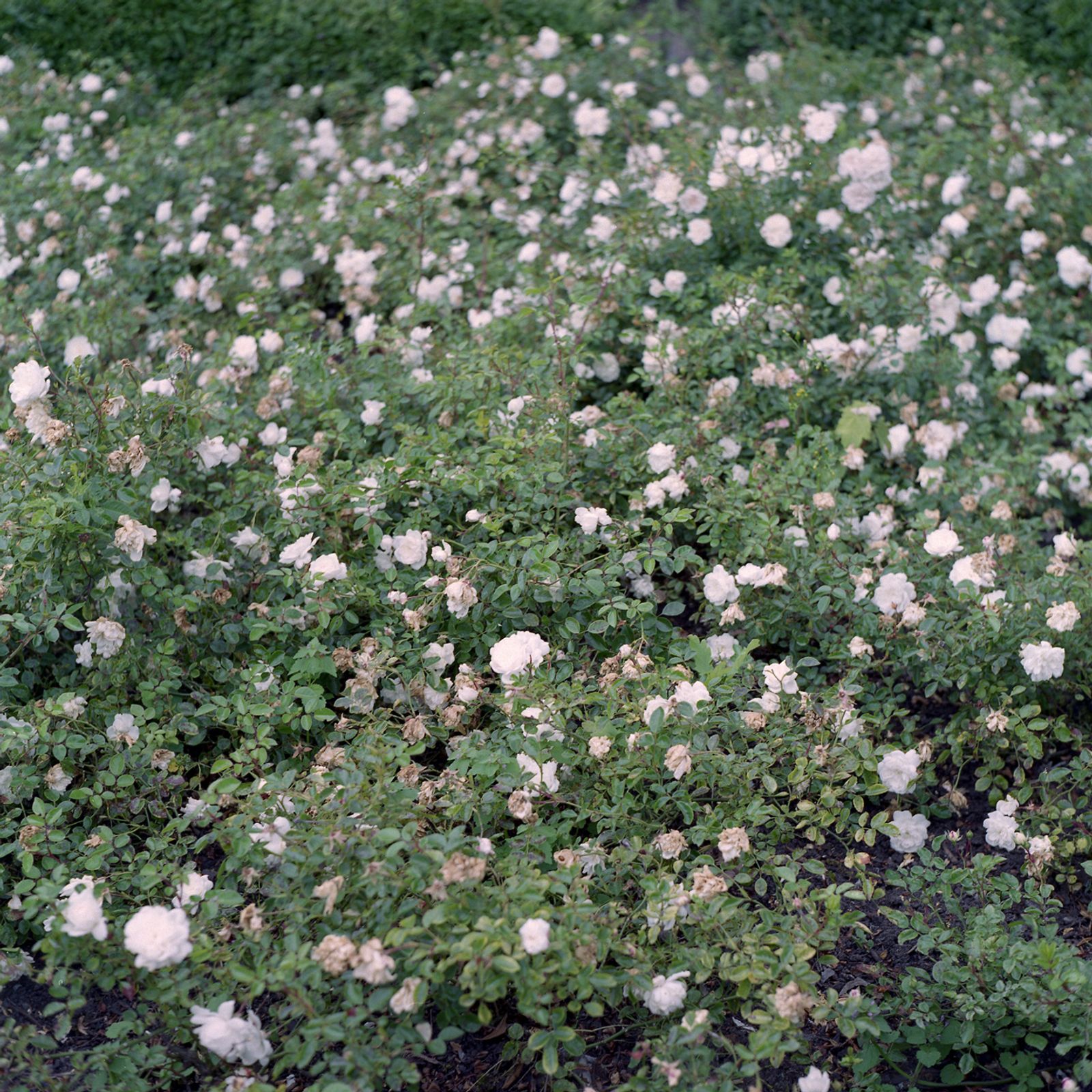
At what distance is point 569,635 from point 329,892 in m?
0.90

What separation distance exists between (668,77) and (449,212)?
1840 millimetres

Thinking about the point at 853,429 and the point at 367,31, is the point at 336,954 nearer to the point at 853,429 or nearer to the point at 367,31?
the point at 853,429

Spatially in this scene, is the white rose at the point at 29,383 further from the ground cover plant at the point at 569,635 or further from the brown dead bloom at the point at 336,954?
the brown dead bloom at the point at 336,954

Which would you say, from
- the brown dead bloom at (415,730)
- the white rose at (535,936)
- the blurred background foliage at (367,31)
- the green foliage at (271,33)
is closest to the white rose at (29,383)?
the brown dead bloom at (415,730)

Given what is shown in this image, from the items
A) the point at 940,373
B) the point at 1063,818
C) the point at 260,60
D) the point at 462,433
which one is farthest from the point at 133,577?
the point at 260,60

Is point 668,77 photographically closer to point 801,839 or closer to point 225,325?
point 225,325

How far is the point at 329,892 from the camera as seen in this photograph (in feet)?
6.31

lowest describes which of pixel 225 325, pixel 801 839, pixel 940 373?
pixel 801 839

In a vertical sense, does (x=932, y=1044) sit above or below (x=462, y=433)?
below

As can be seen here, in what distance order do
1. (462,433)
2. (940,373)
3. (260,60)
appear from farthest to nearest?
(260,60), (940,373), (462,433)

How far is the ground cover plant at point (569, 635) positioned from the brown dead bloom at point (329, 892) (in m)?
0.01

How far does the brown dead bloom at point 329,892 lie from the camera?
6.31 feet

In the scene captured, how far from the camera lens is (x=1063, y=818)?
98.0 inches

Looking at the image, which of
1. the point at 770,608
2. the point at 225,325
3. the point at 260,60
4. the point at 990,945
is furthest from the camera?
the point at 260,60
